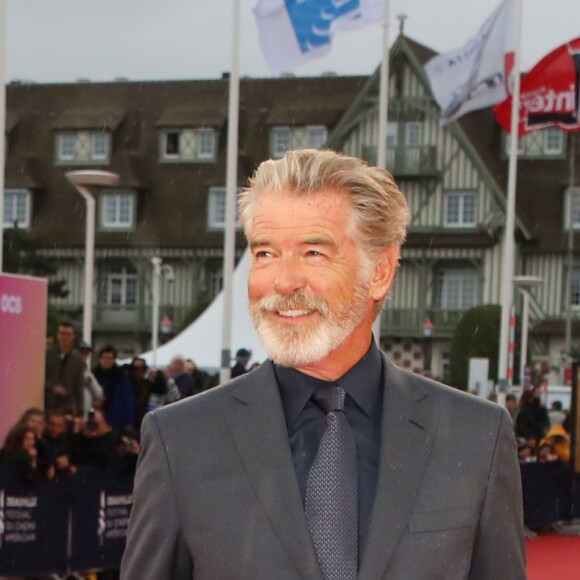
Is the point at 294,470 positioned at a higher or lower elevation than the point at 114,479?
higher

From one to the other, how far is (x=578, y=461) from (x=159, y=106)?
140 ft

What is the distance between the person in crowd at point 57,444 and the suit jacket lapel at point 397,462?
842 cm

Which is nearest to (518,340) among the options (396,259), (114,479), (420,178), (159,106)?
(420,178)

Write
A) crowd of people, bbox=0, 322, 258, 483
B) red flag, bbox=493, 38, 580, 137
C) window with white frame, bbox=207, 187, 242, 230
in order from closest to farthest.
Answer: crowd of people, bbox=0, 322, 258, 483, red flag, bbox=493, 38, 580, 137, window with white frame, bbox=207, 187, 242, 230

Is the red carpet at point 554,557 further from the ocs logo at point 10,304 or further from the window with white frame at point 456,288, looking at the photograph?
the window with white frame at point 456,288

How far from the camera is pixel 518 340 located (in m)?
45.1

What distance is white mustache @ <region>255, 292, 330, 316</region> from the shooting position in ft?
9.82

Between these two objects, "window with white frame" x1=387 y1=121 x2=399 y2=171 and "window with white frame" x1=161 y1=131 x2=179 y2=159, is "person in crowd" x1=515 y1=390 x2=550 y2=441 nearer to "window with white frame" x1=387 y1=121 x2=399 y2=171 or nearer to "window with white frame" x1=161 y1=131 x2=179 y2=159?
"window with white frame" x1=387 y1=121 x2=399 y2=171

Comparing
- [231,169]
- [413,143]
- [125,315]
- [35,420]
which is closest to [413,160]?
[413,143]

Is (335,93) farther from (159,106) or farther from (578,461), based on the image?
(578,461)

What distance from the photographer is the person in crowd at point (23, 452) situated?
10.9 meters

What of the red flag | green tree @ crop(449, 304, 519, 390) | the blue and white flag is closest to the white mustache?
the blue and white flag

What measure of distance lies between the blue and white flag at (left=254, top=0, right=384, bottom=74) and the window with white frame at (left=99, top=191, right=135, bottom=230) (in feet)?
112

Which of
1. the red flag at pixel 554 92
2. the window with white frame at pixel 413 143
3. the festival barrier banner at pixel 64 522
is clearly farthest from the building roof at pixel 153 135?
the festival barrier banner at pixel 64 522
